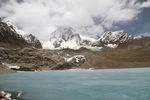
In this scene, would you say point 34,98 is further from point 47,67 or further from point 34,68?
point 47,67

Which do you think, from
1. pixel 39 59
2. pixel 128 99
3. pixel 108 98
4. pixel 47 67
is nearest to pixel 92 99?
pixel 108 98

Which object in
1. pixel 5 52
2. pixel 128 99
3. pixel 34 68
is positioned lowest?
pixel 128 99

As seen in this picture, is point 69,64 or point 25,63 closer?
point 25,63

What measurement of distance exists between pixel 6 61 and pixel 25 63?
16.0 m

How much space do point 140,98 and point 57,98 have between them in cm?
1075

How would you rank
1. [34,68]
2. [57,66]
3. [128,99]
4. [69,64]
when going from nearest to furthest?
1. [128,99]
2. [34,68]
3. [57,66]
4. [69,64]

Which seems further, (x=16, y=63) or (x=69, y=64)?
(x=69, y=64)

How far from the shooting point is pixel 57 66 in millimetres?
186500

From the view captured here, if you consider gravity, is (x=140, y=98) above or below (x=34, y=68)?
below

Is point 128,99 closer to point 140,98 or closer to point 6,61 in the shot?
point 140,98

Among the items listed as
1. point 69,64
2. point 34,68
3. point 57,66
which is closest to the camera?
point 34,68

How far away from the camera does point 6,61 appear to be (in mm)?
181375

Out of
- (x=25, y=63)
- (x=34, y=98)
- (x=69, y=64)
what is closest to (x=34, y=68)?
(x=25, y=63)

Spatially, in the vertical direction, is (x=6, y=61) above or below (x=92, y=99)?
above
